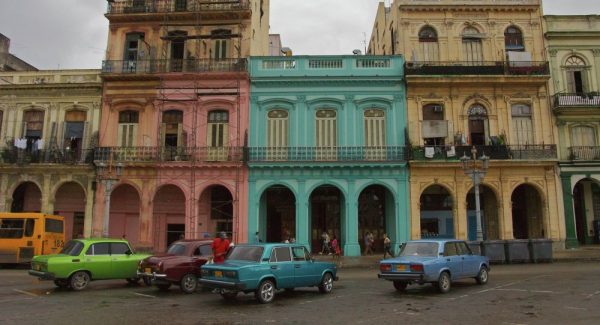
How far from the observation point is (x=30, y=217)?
21.5 meters

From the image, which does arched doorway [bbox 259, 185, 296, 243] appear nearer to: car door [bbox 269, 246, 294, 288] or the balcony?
car door [bbox 269, 246, 294, 288]

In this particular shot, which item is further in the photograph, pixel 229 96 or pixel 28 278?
pixel 229 96

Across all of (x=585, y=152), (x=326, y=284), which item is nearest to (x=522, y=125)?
(x=585, y=152)

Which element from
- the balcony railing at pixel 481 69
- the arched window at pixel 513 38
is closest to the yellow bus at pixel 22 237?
the balcony railing at pixel 481 69

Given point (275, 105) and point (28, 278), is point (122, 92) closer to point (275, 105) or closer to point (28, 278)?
point (275, 105)

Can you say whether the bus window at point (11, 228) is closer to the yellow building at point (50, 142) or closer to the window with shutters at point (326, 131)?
the yellow building at point (50, 142)

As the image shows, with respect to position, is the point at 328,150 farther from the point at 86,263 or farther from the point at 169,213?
the point at 86,263

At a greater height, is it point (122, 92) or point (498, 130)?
point (122, 92)

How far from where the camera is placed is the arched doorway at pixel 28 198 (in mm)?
27516

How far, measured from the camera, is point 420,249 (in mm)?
13500

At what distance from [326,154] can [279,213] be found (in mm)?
4709

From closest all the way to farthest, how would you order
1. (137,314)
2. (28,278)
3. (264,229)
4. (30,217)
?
(137,314), (28,278), (30,217), (264,229)

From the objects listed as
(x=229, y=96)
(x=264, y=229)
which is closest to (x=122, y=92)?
(x=229, y=96)

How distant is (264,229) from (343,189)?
508cm
